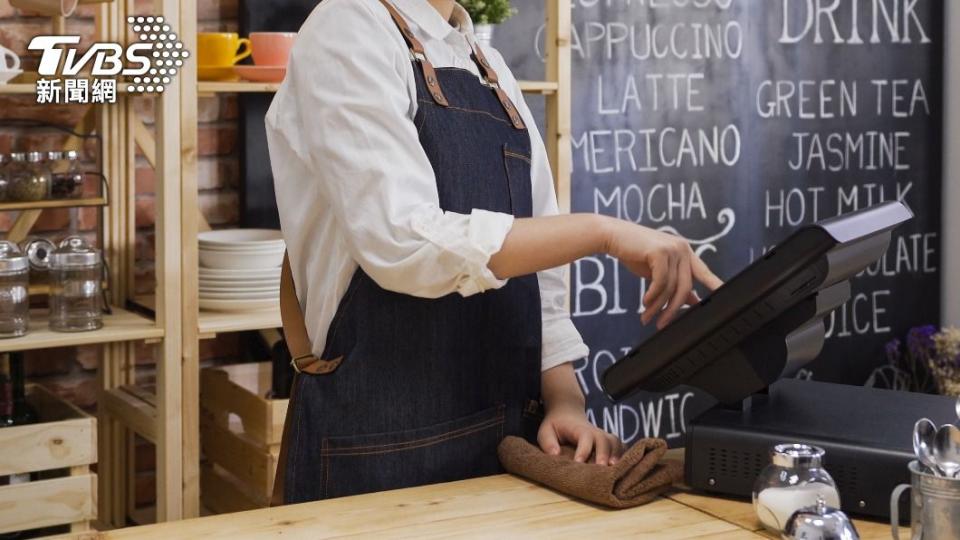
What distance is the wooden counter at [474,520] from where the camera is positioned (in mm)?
1383

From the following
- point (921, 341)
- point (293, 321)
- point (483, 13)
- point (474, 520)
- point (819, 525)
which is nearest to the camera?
point (819, 525)

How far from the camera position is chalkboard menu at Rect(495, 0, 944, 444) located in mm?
3678

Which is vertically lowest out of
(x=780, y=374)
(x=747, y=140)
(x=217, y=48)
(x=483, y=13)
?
(x=780, y=374)

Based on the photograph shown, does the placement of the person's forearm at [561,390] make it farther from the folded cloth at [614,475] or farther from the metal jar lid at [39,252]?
the metal jar lid at [39,252]

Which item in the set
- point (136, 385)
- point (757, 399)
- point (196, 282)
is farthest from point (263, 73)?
point (757, 399)

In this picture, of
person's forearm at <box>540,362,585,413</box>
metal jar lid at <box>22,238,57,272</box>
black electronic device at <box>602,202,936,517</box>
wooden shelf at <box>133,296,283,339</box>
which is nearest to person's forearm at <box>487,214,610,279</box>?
black electronic device at <box>602,202,936,517</box>

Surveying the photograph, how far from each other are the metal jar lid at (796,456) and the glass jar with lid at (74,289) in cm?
176

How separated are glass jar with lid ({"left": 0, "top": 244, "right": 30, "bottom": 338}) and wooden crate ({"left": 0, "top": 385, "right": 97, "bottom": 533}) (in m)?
0.21

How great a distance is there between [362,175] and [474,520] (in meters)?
0.44

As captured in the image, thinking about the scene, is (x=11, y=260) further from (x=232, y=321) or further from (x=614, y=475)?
(x=614, y=475)

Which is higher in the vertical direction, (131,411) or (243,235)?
(243,235)

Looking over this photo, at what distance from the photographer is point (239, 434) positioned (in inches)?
117

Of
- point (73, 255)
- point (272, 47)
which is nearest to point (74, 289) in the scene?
point (73, 255)

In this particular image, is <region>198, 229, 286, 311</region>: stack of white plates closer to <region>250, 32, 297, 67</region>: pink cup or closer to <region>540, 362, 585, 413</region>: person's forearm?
<region>250, 32, 297, 67</region>: pink cup
